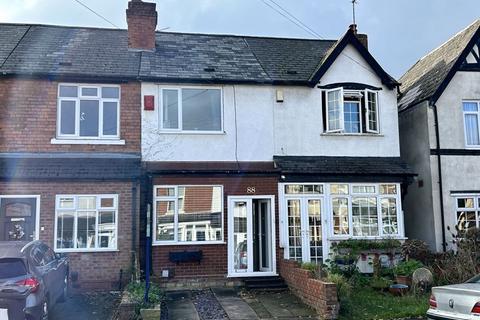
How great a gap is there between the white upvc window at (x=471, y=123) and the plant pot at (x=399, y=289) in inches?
275

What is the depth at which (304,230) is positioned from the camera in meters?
15.1

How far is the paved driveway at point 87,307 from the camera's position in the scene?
10359 millimetres

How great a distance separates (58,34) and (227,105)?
689 cm

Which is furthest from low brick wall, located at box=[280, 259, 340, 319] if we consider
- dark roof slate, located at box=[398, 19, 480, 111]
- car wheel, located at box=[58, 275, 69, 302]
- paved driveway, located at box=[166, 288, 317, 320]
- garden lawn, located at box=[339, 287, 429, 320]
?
dark roof slate, located at box=[398, 19, 480, 111]

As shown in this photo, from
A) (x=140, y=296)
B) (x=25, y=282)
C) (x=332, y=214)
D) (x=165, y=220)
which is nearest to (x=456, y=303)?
(x=140, y=296)

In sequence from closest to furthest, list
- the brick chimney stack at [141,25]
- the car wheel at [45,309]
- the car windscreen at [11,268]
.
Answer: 1. the car windscreen at [11,268]
2. the car wheel at [45,309]
3. the brick chimney stack at [141,25]

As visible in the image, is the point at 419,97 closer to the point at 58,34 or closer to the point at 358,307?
the point at 358,307

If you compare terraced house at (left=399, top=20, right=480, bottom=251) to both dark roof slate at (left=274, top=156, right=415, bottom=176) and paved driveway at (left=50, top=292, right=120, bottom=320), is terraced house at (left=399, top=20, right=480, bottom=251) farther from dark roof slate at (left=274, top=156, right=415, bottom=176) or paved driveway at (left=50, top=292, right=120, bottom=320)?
paved driveway at (left=50, top=292, right=120, bottom=320)

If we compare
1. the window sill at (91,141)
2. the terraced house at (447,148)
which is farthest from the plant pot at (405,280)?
the window sill at (91,141)

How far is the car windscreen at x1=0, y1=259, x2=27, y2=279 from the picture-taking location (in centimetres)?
835

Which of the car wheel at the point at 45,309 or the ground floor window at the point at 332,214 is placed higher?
the ground floor window at the point at 332,214

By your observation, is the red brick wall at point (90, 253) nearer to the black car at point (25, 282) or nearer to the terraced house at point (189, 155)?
the terraced house at point (189, 155)

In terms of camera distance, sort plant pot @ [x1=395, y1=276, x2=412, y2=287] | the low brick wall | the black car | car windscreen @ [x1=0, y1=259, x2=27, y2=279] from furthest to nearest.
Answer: plant pot @ [x1=395, y1=276, x2=412, y2=287]
the low brick wall
car windscreen @ [x1=0, y1=259, x2=27, y2=279]
the black car

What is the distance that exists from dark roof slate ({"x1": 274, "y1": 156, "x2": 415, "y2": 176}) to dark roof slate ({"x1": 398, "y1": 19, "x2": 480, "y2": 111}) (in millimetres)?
2948
